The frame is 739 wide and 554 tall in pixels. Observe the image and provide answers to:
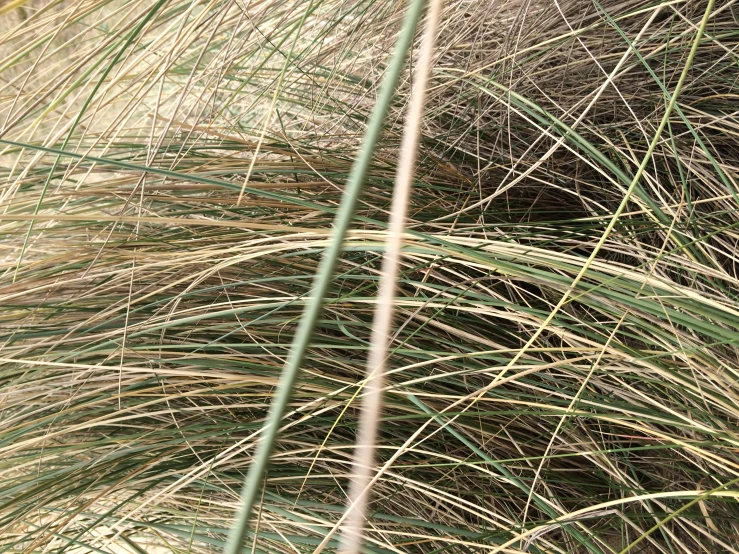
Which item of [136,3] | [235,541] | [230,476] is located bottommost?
[230,476]

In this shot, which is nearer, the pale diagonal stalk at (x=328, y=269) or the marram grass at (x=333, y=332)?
the pale diagonal stalk at (x=328, y=269)

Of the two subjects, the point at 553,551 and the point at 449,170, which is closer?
the point at 553,551

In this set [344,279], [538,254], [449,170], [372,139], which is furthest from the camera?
[449,170]

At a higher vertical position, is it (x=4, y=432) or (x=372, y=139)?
(x=372, y=139)

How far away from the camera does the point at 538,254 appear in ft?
1.63

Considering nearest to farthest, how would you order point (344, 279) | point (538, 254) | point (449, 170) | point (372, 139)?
point (372, 139)
point (538, 254)
point (344, 279)
point (449, 170)

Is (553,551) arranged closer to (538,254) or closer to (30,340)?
(538,254)

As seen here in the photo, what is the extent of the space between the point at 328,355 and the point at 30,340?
0.29 metres

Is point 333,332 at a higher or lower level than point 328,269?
lower

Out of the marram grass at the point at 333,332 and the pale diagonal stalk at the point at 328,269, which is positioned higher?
the pale diagonal stalk at the point at 328,269

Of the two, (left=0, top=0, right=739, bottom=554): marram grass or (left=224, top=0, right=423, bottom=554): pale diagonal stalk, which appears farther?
(left=0, top=0, right=739, bottom=554): marram grass

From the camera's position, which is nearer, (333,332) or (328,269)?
(328,269)

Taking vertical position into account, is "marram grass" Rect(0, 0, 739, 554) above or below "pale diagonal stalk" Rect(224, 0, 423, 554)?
below

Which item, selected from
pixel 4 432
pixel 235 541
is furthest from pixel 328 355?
pixel 235 541
